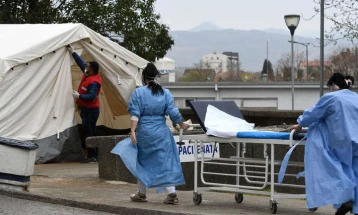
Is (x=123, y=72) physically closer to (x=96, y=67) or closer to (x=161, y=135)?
(x=96, y=67)

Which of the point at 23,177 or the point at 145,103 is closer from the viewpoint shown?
the point at 145,103

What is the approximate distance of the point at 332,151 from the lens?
396 inches

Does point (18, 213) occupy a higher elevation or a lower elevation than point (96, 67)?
lower

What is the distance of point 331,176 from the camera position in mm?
9891

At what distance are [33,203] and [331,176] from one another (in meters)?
4.16

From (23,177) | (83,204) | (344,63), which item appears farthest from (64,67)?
(344,63)

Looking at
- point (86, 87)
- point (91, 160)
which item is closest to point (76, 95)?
point (86, 87)

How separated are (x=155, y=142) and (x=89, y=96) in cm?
581

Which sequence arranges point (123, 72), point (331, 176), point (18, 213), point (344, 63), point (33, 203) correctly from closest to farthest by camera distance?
point (331, 176) → point (18, 213) → point (33, 203) → point (123, 72) → point (344, 63)

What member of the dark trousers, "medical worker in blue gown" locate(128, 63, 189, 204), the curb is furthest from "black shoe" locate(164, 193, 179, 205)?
the dark trousers

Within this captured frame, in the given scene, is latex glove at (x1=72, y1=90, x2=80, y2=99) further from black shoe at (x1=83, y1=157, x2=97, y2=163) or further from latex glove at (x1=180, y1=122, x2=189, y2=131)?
latex glove at (x1=180, y1=122, x2=189, y2=131)

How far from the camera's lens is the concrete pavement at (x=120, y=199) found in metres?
11.0

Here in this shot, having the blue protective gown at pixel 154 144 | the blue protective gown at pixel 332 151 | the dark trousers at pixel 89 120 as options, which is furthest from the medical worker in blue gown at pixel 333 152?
the dark trousers at pixel 89 120

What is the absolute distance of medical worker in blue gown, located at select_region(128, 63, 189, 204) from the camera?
1145cm
